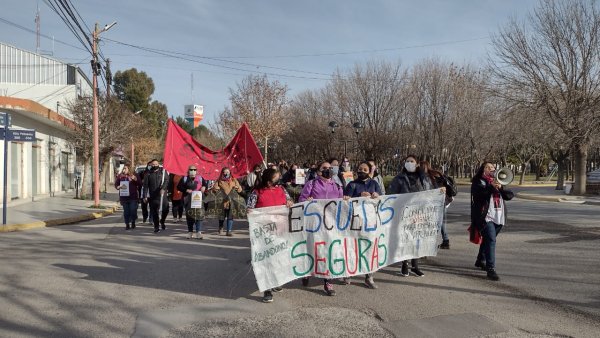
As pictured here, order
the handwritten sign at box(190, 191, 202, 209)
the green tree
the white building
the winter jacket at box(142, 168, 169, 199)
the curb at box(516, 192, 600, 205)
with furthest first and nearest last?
the green tree < the curb at box(516, 192, 600, 205) < the white building < the winter jacket at box(142, 168, 169, 199) < the handwritten sign at box(190, 191, 202, 209)

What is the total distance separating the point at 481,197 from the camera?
7.78 metres

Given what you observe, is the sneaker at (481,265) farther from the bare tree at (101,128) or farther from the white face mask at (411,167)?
the bare tree at (101,128)

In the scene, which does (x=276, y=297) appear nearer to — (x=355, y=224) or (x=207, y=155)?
(x=355, y=224)

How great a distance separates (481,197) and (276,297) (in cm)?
358

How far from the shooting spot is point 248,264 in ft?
28.3

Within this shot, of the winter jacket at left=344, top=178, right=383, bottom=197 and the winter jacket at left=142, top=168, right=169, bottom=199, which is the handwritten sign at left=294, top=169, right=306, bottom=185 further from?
the winter jacket at left=344, top=178, right=383, bottom=197

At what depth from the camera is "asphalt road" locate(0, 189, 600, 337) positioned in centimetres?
526

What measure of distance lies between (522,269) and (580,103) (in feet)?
60.8

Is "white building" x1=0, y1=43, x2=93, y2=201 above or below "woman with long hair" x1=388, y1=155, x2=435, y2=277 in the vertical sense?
above

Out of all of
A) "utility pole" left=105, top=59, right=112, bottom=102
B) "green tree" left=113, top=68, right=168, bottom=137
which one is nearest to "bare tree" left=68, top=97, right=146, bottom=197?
"utility pole" left=105, top=59, right=112, bottom=102

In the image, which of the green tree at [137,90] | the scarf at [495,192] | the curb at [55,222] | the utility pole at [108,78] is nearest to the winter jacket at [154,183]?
the curb at [55,222]

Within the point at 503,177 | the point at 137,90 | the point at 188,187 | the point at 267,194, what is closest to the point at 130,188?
the point at 188,187

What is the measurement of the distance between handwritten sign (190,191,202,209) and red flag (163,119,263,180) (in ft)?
1.41

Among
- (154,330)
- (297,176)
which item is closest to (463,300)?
(154,330)
